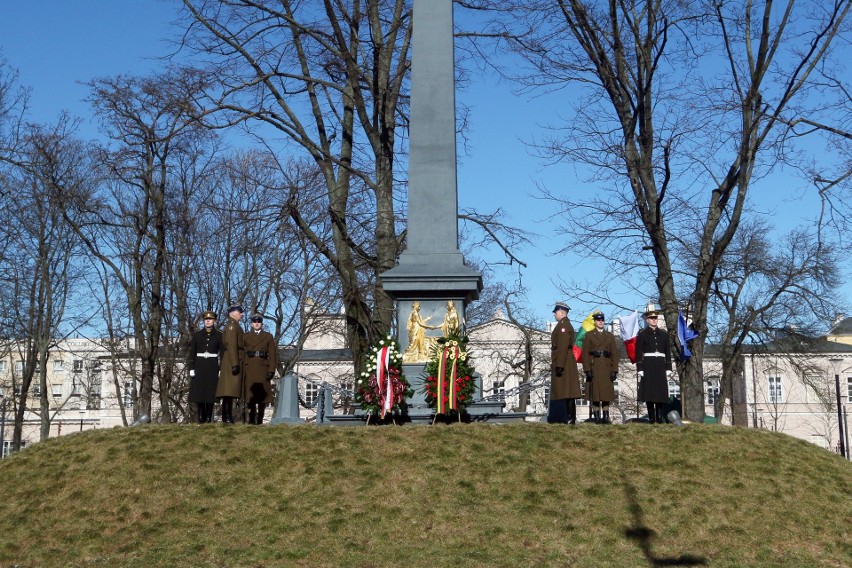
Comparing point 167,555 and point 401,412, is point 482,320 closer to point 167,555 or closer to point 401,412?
point 401,412

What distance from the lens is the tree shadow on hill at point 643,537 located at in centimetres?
1038

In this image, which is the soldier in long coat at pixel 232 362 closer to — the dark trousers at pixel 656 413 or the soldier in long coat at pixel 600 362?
the soldier in long coat at pixel 600 362

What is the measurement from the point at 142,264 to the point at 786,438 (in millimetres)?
20022

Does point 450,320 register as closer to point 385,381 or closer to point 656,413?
point 385,381

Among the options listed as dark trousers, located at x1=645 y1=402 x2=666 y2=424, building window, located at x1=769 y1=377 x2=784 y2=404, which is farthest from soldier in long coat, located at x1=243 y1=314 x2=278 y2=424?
building window, located at x1=769 y1=377 x2=784 y2=404

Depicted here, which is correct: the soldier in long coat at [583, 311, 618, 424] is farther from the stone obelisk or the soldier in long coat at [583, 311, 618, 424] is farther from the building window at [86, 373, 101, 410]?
the building window at [86, 373, 101, 410]

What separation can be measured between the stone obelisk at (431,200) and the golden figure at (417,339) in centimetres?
3

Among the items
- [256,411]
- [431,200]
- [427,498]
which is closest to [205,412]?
[256,411]

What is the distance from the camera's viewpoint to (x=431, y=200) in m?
17.5

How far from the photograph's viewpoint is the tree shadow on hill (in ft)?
34.0

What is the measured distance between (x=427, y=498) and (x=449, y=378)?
3330mm

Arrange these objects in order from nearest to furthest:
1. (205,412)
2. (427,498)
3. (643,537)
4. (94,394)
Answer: (643,537)
(427,498)
(205,412)
(94,394)

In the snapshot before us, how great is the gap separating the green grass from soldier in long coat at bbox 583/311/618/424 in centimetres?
159

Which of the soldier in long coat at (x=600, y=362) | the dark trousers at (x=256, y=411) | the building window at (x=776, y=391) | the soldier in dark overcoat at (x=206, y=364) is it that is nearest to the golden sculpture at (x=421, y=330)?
the soldier in long coat at (x=600, y=362)
